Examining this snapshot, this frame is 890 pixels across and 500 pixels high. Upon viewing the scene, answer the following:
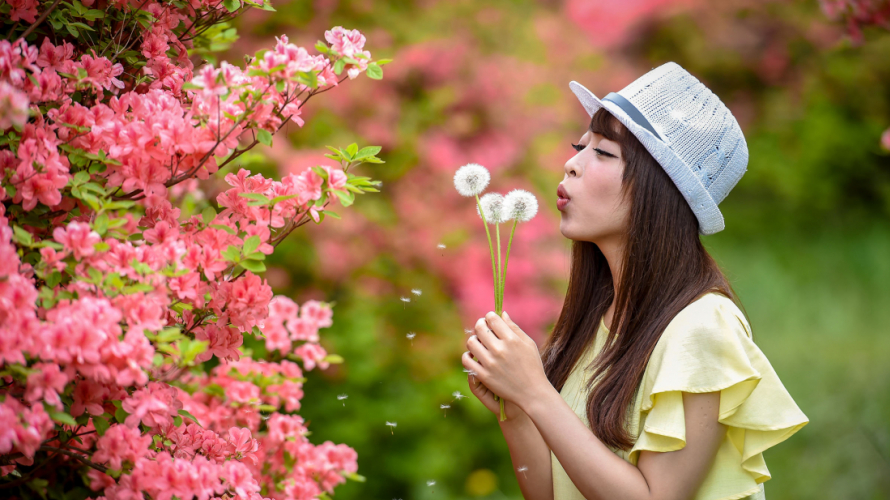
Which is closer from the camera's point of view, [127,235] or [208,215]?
[127,235]

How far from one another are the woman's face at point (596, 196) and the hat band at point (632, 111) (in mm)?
79

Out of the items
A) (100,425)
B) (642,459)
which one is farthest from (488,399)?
(100,425)

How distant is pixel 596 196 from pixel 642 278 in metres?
0.23

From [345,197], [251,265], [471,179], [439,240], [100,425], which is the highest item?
[439,240]

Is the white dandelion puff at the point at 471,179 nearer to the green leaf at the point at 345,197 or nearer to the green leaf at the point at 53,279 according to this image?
the green leaf at the point at 345,197

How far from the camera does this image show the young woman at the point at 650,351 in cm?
141

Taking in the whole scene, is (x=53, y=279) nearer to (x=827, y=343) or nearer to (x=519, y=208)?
(x=519, y=208)

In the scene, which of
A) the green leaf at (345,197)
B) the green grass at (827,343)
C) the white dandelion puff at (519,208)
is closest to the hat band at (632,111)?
the white dandelion puff at (519,208)

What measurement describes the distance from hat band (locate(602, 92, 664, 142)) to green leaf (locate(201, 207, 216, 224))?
3.07 feet

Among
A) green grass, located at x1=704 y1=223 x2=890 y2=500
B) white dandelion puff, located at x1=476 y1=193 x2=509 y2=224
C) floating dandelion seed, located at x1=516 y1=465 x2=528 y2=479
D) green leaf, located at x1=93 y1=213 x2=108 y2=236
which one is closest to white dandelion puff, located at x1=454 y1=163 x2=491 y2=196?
white dandelion puff, located at x1=476 y1=193 x2=509 y2=224

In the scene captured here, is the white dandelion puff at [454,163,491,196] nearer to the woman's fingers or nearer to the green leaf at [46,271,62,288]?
the woman's fingers

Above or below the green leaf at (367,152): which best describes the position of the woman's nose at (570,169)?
above

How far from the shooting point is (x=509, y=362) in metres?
1.48

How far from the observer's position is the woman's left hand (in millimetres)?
1469
